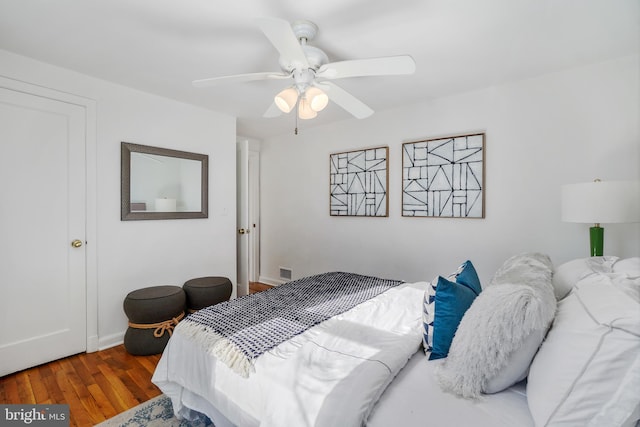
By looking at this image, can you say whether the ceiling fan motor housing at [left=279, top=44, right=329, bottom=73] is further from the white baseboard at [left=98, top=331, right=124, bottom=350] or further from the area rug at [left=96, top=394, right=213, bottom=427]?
the white baseboard at [left=98, top=331, right=124, bottom=350]

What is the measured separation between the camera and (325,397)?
1015 millimetres

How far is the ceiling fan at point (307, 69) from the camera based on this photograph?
145 centimetres

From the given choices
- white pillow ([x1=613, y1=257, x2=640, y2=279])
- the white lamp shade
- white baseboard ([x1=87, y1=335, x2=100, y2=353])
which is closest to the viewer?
white pillow ([x1=613, y1=257, x2=640, y2=279])

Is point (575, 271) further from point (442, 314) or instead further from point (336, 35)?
point (336, 35)

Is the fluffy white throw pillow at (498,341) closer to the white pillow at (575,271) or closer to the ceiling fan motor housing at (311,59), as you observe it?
the white pillow at (575,271)

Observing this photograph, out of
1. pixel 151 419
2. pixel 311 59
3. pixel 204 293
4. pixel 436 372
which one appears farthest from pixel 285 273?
pixel 436 372

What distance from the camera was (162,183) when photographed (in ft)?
9.71

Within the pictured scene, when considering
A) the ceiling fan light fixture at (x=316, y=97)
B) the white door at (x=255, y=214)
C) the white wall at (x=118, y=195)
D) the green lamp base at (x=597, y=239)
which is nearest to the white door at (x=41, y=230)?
the white wall at (x=118, y=195)

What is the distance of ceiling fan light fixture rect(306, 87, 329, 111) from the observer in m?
1.84

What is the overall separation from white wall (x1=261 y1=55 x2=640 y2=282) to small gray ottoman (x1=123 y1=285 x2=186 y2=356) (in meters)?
1.98

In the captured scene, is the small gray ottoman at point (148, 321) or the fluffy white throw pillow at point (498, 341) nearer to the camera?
the fluffy white throw pillow at point (498, 341)

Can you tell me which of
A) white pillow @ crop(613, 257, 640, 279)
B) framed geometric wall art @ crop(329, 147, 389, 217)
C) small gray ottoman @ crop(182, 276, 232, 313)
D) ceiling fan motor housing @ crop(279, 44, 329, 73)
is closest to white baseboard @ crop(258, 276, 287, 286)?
framed geometric wall art @ crop(329, 147, 389, 217)

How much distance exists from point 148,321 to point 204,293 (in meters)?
0.49

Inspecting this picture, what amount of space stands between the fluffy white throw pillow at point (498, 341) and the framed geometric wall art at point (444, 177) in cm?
184
